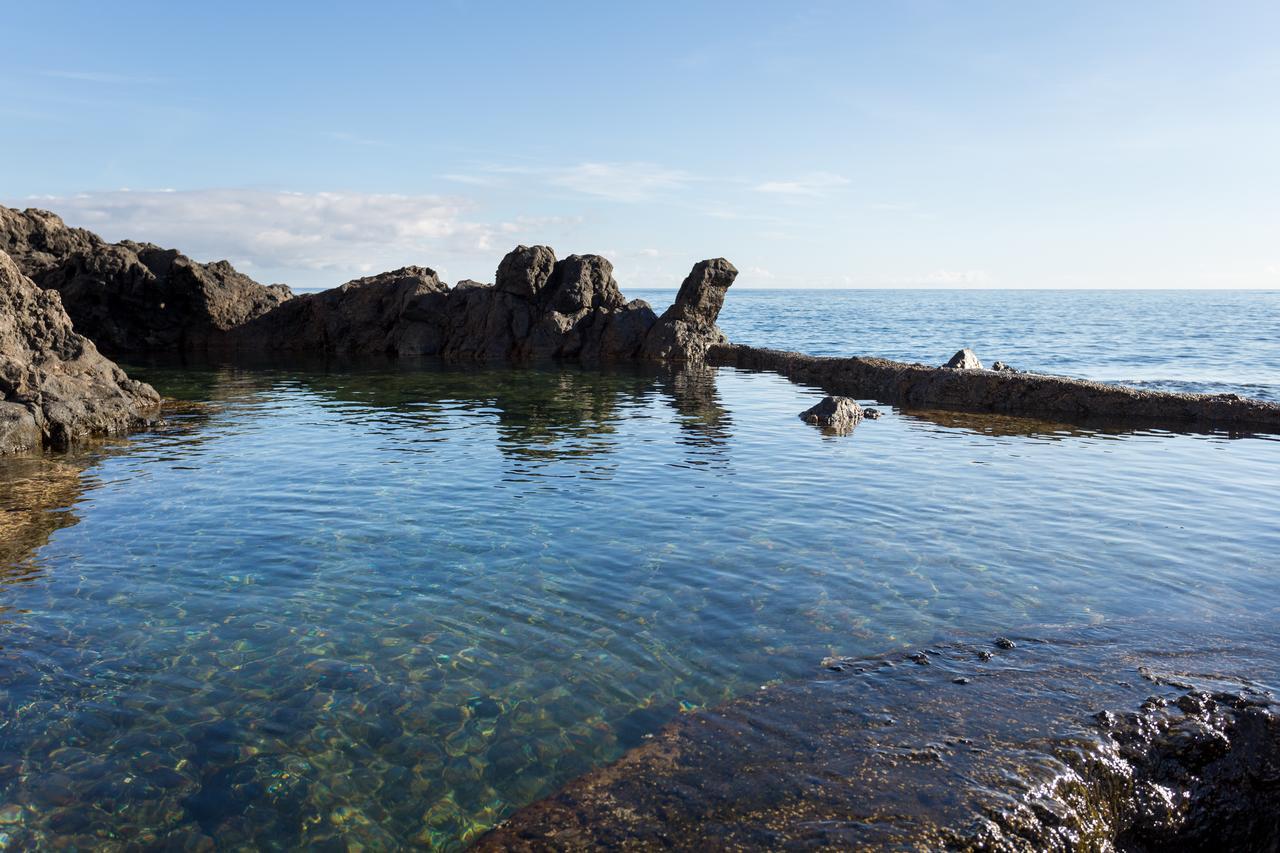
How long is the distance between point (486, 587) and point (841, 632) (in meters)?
4.20

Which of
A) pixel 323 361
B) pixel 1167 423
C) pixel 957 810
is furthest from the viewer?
pixel 323 361

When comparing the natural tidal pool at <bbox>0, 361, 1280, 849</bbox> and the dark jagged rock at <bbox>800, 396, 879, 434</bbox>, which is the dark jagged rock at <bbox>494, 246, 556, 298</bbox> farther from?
the natural tidal pool at <bbox>0, 361, 1280, 849</bbox>

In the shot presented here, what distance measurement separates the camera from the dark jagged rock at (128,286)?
48.2 meters

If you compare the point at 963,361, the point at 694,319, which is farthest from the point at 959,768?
the point at 694,319

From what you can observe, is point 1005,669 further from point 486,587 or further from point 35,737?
point 35,737

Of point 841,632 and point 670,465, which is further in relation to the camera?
point 670,465

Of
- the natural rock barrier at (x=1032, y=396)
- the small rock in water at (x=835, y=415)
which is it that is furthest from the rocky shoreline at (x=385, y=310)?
the small rock in water at (x=835, y=415)

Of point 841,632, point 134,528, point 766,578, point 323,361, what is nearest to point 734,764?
point 841,632

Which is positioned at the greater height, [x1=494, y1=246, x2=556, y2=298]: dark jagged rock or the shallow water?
[x1=494, y1=246, x2=556, y2=298]: dark jagged rock

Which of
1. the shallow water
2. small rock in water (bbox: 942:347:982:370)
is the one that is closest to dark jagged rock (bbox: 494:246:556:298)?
the shallow water

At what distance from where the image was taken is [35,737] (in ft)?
21.2

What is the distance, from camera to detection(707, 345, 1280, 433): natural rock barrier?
73.5ft

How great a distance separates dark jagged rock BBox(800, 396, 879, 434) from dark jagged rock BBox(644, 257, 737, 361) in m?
21.1

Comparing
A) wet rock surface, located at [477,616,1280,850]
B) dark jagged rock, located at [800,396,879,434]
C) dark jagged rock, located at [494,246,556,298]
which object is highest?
dark jagged rock, located at [494,246,556,298]
